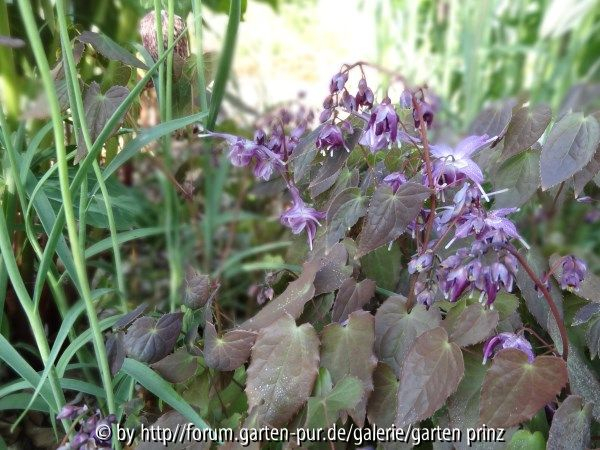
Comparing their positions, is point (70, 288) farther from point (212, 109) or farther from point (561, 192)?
point (561, 192)

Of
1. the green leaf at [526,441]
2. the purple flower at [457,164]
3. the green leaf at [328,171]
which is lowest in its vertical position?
the green leaf at [526,441]

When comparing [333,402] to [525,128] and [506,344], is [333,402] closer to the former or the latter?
[506,344]

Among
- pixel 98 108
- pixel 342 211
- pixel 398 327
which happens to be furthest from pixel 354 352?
pixel 98 108

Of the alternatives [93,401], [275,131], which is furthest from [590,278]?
[93,401]

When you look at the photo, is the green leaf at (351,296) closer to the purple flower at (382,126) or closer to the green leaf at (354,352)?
the green leaf at (354,352)

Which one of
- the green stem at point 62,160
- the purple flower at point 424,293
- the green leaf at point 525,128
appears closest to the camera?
the green stem at point 62,160

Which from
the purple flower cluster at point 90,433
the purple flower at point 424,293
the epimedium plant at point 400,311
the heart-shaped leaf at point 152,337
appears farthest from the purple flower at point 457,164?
the purple flower cluster at point 90,433
